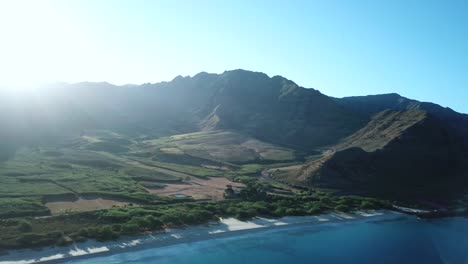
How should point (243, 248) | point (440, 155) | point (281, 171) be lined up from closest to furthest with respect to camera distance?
point (243, 248) → point (281, 171) → point (440, 155)

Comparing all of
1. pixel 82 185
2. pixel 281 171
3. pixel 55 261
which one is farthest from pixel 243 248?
pixel 281 171

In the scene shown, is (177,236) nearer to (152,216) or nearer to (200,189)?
(152,216)

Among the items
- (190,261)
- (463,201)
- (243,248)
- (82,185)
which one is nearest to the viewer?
(190,261)

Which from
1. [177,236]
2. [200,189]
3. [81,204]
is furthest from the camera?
[200,189]

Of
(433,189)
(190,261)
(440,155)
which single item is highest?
(440,155)

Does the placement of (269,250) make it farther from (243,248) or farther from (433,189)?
(433,189)

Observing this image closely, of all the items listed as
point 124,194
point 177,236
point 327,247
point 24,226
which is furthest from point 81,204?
point 327,247

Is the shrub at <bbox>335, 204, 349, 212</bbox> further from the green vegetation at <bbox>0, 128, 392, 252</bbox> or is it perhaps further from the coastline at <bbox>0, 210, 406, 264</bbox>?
the coastline at <bbox>0, 210, 406, 264</bbox>
